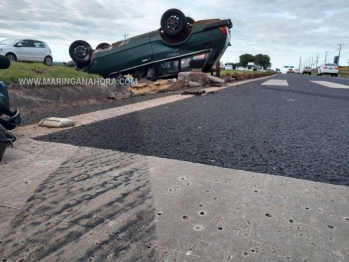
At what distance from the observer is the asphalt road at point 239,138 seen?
218cm

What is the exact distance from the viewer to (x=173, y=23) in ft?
33.4

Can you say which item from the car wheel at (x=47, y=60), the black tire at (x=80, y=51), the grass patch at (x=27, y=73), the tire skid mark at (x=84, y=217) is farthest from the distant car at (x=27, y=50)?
the tire skid mark at (x=84, y=217)

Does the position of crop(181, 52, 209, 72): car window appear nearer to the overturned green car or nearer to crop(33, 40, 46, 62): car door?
the overturned green car

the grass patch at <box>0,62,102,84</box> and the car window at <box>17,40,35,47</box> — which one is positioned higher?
the car window at <box>17,40,35,47</box>

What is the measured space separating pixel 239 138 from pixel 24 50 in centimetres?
1573

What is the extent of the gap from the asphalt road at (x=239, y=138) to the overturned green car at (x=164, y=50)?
6.58 meters

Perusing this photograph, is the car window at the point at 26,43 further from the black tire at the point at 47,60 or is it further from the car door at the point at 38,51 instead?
the black tire at the point at 47,60

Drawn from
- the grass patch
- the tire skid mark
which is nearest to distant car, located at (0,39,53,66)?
the grass patch

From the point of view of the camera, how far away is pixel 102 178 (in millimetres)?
1823

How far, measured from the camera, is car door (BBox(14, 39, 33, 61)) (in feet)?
48.1

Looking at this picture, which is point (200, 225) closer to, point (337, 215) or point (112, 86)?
point (337, 215)

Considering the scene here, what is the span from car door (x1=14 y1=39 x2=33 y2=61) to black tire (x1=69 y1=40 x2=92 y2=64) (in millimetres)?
5299

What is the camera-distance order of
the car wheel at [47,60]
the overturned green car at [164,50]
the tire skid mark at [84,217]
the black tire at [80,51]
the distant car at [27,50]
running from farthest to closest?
the car wheel at [47,60] < the distant car at [27,50] < the black tire at [80,51] < the overturned green car at [164,50] < the tire skid mark at [84,217]

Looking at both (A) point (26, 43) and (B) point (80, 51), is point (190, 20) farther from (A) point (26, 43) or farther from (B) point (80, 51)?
(A) point (26, 43)
